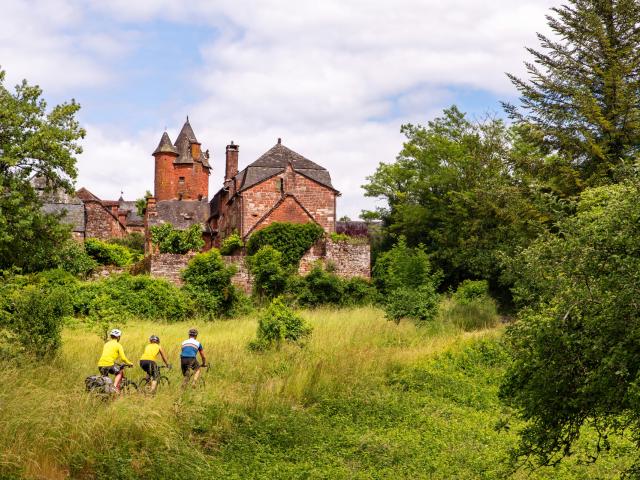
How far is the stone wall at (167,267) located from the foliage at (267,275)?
2981 millimetres

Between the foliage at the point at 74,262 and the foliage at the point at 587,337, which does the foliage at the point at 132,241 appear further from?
the foliage at the point at 587,337

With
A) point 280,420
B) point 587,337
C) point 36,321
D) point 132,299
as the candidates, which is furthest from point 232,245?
point 587,337

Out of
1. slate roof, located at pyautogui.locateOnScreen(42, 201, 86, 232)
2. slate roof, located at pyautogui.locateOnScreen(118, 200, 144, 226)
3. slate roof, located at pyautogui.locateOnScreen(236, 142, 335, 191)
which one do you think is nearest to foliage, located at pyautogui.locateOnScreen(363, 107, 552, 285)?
slate roof, located at pyautogui.locateOnScreen(236, 142, 335, 191)

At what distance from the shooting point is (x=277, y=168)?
139 ft

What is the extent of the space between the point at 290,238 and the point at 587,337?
2951cm

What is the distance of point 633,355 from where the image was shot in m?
7.12

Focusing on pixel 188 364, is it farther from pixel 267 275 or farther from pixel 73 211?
pixel 73 211

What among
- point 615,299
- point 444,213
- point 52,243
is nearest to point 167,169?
point 444,213

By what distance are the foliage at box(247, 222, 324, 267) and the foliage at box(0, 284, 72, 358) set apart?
1966cm

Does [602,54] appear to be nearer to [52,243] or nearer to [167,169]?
[52,243]

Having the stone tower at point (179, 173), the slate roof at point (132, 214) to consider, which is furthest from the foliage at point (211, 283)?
the slate roof at point (132, 214)

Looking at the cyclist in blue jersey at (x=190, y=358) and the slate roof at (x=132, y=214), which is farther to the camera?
the slate roof at (x=132, y=214)

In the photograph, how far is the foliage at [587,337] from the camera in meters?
7.24

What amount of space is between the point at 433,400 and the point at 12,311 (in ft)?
→ 30.5
